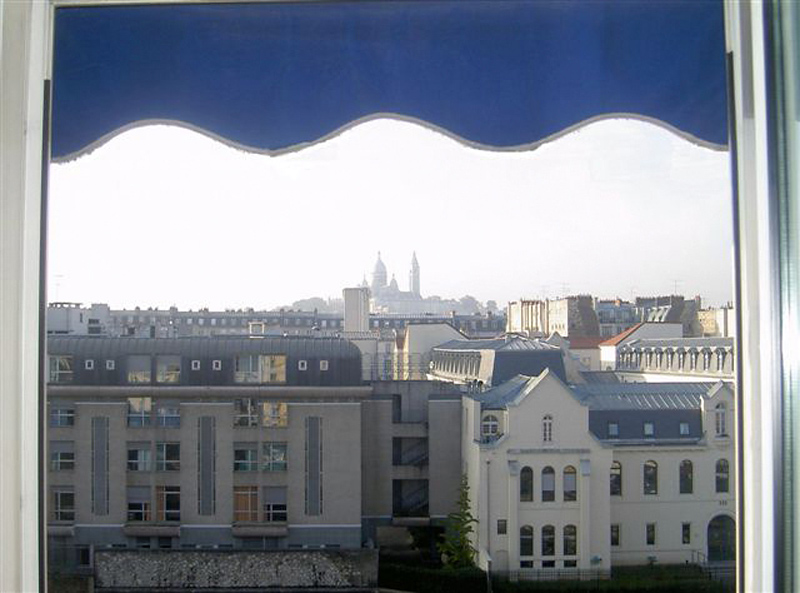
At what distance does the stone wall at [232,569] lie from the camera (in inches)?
92.0

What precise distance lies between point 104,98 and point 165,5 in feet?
0.80

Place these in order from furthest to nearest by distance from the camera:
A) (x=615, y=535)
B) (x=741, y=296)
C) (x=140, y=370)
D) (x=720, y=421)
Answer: (x=140, y=370)
(x=615, y=535)
(x=720, y=421)
(x=741, y=296)

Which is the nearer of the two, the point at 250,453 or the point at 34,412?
the point at 34,412

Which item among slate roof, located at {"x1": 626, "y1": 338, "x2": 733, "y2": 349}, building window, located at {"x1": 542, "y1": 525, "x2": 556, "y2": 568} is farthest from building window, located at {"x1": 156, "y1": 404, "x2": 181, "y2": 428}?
slate roof, located at {"x1": 626, "y1": 338, "x2": 733, "y2": 349}

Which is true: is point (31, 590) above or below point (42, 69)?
below

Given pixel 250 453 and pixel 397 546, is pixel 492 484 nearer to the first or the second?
pixel 397 546

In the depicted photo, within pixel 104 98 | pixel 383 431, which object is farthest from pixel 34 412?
pixel 383 431

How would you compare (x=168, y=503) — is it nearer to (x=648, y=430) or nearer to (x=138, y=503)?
(x=138, y=503)

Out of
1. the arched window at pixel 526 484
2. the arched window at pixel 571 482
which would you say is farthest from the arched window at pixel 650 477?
the arched window at pixel 526 484

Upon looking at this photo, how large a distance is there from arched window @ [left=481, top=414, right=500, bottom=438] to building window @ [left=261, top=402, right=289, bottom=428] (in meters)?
0.65

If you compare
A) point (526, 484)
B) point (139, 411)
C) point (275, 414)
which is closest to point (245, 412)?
point (275, 414)

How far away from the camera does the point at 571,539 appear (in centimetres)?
232

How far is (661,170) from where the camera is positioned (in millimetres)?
2199

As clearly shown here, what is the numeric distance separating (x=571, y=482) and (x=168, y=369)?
4.48ft
